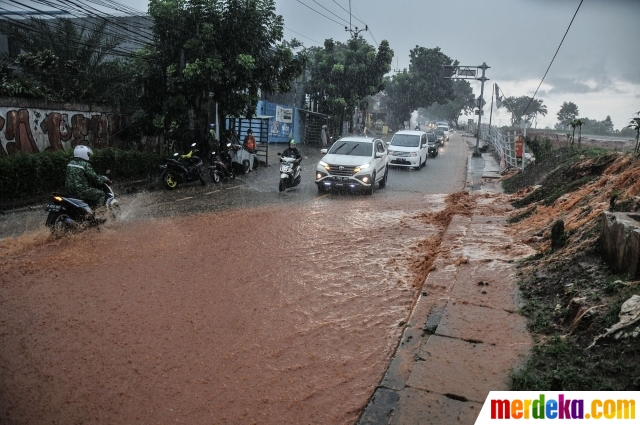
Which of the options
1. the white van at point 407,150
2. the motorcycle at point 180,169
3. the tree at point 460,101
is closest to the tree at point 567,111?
the tree at point 460,101

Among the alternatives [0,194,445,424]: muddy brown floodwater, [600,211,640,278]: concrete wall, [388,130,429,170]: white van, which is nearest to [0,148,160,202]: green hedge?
[0,194,445,424]: muddy brown floodwater

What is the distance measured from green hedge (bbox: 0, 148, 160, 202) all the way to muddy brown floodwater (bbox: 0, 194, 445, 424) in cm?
328

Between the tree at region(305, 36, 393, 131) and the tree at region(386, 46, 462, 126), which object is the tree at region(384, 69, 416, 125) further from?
the tree at region(305, 36, 393, 131)

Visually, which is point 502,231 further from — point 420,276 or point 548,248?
point 420,276

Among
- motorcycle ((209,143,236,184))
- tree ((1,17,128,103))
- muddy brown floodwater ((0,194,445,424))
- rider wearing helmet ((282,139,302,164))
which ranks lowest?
muddy brown floodwater ((0,194,445,424))

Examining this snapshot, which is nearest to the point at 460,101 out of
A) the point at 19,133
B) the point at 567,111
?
the point at 567,111

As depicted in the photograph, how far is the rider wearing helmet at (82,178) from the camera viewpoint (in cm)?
810

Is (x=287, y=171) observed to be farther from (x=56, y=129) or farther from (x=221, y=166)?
(x=56, y=129)

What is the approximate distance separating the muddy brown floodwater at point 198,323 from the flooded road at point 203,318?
2 cm

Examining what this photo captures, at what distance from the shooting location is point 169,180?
1375cm

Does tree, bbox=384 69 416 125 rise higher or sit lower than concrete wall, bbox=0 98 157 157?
higher

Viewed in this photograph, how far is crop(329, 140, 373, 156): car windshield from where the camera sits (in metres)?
15.0

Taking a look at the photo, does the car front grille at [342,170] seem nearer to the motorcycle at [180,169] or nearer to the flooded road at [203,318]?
the motorcycle at [180,169]

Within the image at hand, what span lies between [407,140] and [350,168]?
9724mm
